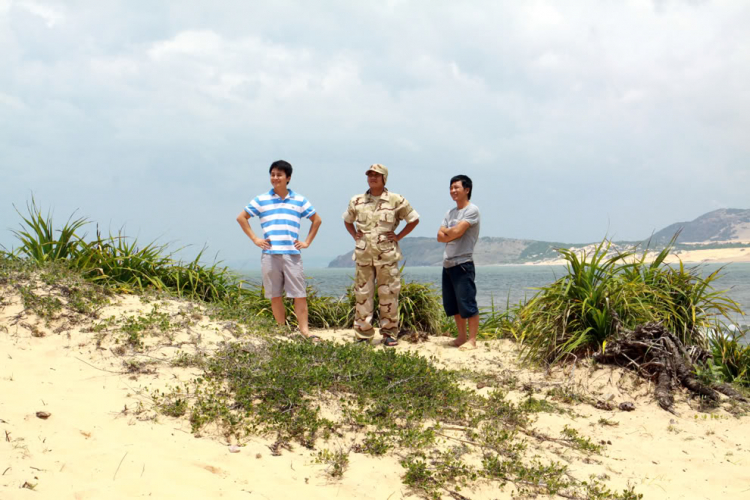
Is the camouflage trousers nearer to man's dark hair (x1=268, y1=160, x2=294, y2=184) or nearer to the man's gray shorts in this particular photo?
the man's gray shorts

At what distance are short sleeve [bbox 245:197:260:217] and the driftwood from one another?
3917 millimetres

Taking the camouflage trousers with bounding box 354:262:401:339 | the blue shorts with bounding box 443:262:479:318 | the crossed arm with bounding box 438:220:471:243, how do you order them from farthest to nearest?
the camouflage trousers with bounding box 354:262:401:339 → the blue shorts with bounding box 443:262:479:318 → the crossed arm with bounding box 438:220:471:243

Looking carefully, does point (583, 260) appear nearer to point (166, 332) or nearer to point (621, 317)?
point (621, 317)

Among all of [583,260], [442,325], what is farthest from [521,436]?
[442,325]

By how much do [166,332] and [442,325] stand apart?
3.86 metres

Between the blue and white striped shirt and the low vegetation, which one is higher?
the blue and white striped shirt

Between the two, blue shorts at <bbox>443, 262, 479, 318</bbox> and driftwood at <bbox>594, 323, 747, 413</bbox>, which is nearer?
driftwood at <bbox>594, 323, 747, 413</bbox>

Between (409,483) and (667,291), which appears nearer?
(409,483)

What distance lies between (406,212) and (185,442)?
3.59 meters

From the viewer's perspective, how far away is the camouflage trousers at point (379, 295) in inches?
233

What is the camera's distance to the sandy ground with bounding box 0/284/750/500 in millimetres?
2578

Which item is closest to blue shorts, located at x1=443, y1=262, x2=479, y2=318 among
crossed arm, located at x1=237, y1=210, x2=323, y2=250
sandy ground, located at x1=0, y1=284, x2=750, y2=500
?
sandy ground, located at x1=0, y1=284, x2=750, y2=500

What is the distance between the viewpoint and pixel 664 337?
16.2 ft

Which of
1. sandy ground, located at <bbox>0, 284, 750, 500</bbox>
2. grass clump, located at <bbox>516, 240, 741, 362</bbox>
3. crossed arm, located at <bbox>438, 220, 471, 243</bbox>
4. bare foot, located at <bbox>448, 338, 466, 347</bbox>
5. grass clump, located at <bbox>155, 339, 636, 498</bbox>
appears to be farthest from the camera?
bare foot, located at <bbox>448, 338, 466, 347</bbox>
